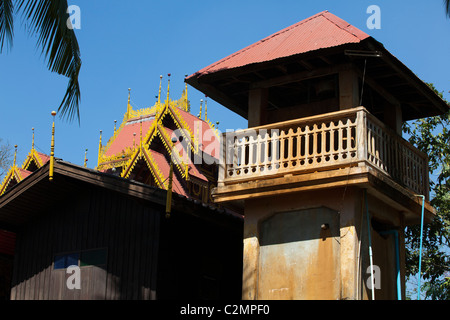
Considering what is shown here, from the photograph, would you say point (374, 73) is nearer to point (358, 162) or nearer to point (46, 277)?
point (358, 162)

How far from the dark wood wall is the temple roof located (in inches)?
109

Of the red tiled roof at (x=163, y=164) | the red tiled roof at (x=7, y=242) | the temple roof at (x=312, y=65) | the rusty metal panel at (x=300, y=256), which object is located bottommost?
the rusty metal panel at (x=300, y=256)

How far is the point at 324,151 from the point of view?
1328 cm

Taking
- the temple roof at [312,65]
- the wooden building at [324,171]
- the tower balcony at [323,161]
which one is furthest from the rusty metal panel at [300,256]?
the temple roof at [312,65]

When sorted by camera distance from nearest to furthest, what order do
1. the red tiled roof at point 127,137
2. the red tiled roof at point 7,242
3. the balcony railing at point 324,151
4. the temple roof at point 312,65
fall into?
the balcony railing at point 324,151 → the temple roof at point 312,65 → the red tiled roof at point 7,242 → the red tiled roof at point 127,137

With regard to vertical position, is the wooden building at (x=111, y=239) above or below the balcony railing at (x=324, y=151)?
below

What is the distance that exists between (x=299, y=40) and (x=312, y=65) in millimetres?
509

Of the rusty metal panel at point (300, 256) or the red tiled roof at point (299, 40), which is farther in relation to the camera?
the red tiled roof at point (299, 40)

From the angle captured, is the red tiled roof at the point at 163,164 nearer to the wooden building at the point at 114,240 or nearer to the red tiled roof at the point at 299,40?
the wooden building at the point at 114,240

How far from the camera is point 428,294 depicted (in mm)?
22516

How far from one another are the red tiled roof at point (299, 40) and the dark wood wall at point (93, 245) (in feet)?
10.9

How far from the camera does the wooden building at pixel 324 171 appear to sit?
1300 cm

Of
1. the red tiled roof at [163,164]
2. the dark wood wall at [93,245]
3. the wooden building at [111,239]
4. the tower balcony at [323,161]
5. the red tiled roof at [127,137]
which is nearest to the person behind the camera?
the tower balcony at [323,161]
